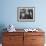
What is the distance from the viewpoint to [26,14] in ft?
14.1

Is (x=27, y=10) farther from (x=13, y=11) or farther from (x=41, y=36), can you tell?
(x=41, y=36)

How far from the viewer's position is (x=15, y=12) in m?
4.26

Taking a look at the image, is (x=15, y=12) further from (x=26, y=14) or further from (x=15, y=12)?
(x=26, y=14)

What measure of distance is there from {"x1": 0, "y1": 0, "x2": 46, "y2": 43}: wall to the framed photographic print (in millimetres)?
97

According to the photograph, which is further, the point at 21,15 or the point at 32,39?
the point at 21,15

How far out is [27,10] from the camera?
4.28m

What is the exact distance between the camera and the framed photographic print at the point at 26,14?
4.26 metres

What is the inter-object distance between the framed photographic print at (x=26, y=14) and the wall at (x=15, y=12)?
97 mm

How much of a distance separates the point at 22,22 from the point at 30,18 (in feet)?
0.94

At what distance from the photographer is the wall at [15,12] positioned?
4246mm

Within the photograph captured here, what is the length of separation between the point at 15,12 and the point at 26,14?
14.2 inches

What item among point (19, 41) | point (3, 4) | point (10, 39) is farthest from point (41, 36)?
point (3, 4)

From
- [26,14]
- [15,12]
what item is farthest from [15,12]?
[26,14]

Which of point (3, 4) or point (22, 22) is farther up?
point (3, 4)
